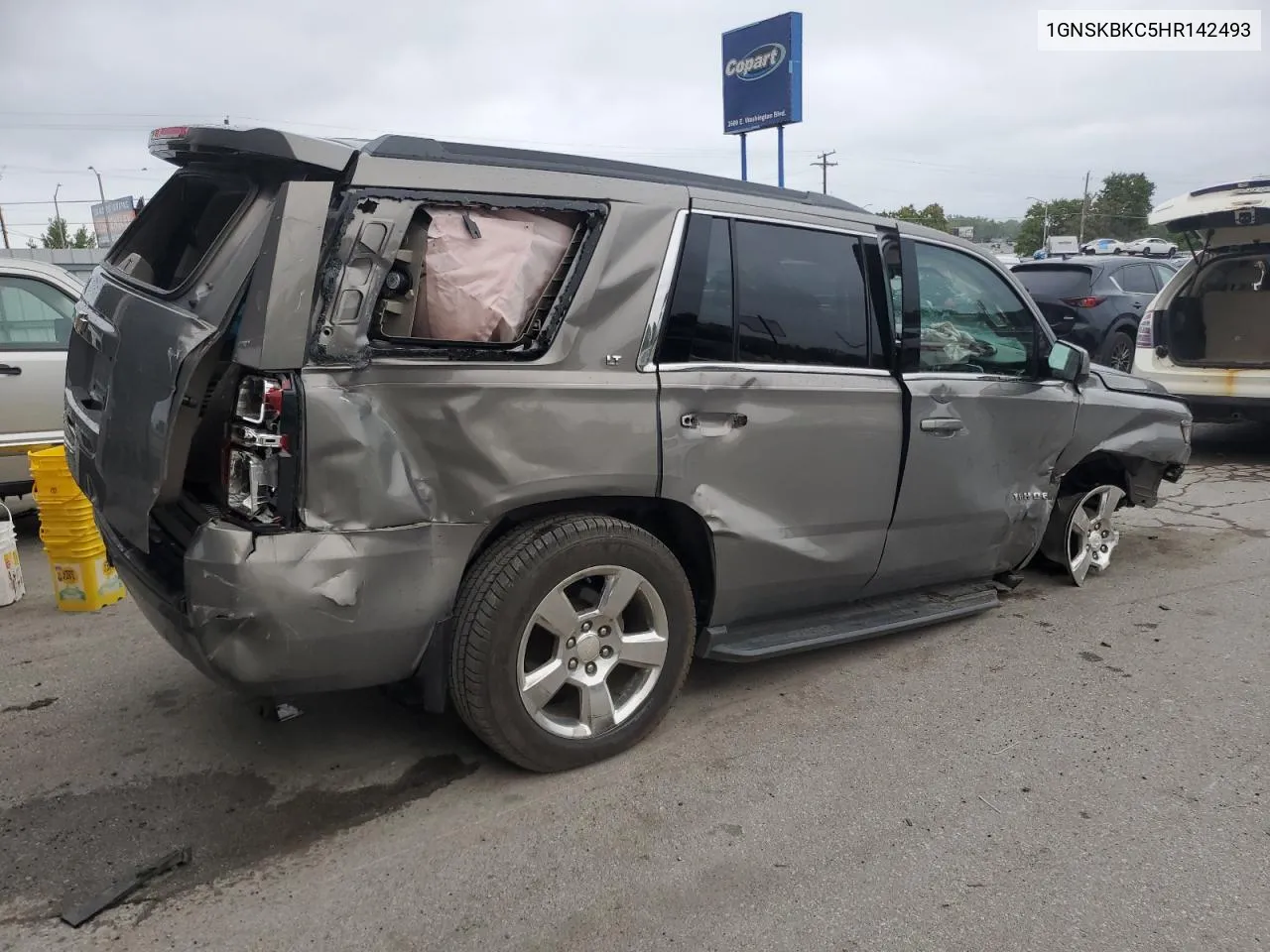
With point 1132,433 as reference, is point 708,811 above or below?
below

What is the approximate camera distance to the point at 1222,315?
345 inches

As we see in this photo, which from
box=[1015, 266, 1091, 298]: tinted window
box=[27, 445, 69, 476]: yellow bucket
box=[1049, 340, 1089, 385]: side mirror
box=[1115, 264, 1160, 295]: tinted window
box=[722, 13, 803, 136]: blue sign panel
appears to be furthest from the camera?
box=[722, 13, 803, 136]: blue sign panel

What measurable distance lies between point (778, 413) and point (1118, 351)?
975 centimetres

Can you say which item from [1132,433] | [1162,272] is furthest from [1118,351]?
[1132,433]

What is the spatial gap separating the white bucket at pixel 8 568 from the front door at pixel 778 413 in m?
3.64

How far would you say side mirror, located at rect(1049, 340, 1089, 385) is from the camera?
14.3ft

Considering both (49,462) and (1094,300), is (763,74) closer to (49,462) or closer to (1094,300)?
(1094,300)

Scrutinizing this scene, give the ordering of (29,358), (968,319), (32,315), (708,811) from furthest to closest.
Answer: (32,315) < (29,358) < (968,319) < (708,811)

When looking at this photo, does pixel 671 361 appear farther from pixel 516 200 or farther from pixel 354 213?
pixel 354 213

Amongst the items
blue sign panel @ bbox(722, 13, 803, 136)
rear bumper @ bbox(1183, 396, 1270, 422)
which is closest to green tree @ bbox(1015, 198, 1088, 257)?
blue sign panel @ bbox(722, 13, 803, 136)

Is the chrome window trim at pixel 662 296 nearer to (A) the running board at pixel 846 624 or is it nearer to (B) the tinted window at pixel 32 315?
(A) the running board at pixel 846 624

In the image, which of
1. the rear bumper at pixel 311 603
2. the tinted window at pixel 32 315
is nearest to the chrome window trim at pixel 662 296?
the rear bumper at pixel 311 603

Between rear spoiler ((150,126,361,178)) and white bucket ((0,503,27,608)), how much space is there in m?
2.87

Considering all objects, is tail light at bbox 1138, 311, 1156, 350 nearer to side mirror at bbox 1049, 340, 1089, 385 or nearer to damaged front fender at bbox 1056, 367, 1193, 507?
damaged front fender at bbox 1056, 367, 1193, 507
